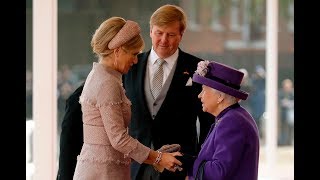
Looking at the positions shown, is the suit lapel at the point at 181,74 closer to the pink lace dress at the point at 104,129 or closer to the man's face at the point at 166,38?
the man's face at the point at 166,38

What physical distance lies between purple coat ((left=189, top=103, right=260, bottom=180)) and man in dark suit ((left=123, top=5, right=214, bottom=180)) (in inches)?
27.0

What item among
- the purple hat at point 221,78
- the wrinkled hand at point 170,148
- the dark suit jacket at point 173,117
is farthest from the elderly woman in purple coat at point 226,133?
the dark suit jacket at point 173,117

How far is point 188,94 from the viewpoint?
157 inches

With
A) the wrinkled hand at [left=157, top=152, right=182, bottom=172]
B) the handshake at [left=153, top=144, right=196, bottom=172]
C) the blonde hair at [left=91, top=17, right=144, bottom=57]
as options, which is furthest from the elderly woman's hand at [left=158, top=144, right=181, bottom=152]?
the blonde hair at [left=91, top=17, right=144, bottom=57]

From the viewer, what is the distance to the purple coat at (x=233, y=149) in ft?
10.3

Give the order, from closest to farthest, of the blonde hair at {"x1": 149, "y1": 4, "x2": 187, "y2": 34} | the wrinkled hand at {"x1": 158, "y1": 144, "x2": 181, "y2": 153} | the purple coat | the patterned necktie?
the purple coat, the wrinkled hand at {"x1": 158, "y1": 144, "x2": 181, "y2": 153}, the blonde hair at {"x1": 149, "y1": 4, "x2": 187, "y2": 34}, the patterned necktie

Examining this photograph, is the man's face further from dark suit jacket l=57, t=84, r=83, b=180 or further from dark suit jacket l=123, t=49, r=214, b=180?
dark suit jacket l=57, t=84, r=83, b=180

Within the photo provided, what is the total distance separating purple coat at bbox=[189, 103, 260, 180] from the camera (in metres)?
3.15

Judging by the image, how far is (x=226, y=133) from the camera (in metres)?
3.19

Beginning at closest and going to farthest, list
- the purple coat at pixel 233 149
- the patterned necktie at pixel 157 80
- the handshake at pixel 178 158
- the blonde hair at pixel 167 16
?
1. the purple coat at pixel 233 149
2. the handshake at pixel 178 158
3. the blonde hair at pixel 167 16
4. the patterned necktie at pixel 157 80

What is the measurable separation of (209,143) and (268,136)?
11.6ft

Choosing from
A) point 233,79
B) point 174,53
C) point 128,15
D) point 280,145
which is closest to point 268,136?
point 280,145

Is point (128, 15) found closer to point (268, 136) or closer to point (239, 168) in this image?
point (268, 136)
